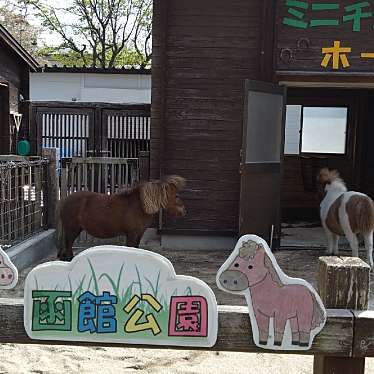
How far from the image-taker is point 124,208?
5398 millimetres

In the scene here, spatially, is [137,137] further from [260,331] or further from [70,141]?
[260,331]

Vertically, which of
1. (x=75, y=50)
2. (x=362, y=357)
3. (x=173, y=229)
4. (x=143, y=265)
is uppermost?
(x=75, y=50)

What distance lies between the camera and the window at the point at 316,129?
9.64 meters

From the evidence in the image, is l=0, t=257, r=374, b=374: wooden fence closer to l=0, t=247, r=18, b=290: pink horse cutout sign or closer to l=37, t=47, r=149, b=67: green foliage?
l=0, t=247, r=18, b=290: pink horse cutout sign

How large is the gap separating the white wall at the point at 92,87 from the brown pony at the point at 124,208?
10.4 meters

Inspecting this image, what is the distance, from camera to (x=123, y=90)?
15.8 meters

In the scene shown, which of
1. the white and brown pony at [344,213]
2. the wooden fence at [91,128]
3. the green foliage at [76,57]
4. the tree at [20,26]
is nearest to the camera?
the white and brown pony at [344,213]

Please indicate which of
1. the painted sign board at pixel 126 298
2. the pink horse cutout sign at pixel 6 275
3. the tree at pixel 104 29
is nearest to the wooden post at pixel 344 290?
the painted sign board at pixel 126 298

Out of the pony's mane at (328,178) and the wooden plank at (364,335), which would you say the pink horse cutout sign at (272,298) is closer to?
the wooden plank at (364,335)

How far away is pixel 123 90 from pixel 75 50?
16.2 m

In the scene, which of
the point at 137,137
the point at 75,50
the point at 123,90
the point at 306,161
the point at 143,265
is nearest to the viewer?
the point at 143,265

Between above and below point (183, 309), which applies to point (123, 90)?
above

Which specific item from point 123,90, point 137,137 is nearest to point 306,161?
point 137,137

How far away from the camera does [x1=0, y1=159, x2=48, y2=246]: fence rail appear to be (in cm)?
589
